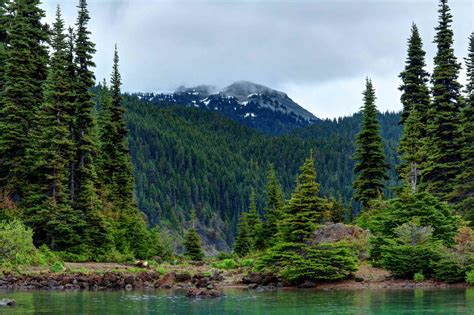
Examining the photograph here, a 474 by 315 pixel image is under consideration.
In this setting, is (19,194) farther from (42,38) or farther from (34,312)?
(34,312)

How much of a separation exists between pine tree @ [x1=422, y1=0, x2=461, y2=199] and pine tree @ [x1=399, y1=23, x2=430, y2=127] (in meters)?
3.12

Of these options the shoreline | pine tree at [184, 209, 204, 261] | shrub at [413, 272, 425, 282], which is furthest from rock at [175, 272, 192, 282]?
pine tree at [184, 209, 204, 261]

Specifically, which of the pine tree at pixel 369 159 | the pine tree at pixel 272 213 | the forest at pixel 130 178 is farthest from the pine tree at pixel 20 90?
the pine tree at pixel 369 159

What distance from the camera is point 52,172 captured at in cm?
5484

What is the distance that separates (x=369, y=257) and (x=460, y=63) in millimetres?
25201

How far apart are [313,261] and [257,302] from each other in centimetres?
845

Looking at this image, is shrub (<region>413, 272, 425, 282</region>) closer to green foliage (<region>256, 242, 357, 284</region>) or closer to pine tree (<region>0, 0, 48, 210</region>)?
green foliage (<region>256, 242, 357, 284</region>)

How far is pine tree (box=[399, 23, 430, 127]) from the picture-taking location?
61469mm

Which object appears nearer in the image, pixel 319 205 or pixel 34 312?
pixel 34 312

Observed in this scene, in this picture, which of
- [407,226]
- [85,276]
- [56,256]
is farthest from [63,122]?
[407,226]

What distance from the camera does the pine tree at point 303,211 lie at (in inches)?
1502

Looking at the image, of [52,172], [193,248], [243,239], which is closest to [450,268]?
[52,172]

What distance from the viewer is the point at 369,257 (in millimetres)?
42125

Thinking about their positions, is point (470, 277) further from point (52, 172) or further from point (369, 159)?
point (52, 172)
